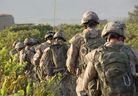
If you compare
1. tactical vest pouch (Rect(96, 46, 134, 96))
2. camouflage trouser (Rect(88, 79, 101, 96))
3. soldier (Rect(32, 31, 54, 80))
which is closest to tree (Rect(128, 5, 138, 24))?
soldier (Rect(32, 31, 54, 80))

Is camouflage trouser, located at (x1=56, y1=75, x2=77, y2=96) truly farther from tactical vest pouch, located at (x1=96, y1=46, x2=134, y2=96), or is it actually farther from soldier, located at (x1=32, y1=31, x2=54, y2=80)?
tactical vest pouch, located at (x1=96, y1=46, x2=134, y2=96)

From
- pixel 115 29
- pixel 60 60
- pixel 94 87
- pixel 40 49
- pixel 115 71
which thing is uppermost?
pixel 115 29

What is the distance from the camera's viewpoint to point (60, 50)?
1432 centimetres

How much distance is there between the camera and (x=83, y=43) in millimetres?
11000

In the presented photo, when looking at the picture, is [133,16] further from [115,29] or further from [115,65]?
[115,65]

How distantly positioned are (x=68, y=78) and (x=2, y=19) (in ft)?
178

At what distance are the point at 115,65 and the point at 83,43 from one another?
2.79 metres

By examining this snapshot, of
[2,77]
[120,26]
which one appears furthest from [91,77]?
[2,77]

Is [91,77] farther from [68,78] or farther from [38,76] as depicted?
[38,76]

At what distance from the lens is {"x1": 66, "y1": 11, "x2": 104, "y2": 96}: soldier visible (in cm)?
1066

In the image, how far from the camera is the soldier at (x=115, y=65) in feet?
27.1

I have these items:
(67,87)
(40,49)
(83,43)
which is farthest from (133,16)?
(83,43)

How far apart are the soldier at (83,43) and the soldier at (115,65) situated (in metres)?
2.19

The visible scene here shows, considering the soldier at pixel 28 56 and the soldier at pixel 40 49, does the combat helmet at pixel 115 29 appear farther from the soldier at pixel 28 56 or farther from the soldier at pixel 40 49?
the soldier at pixel 28 56
